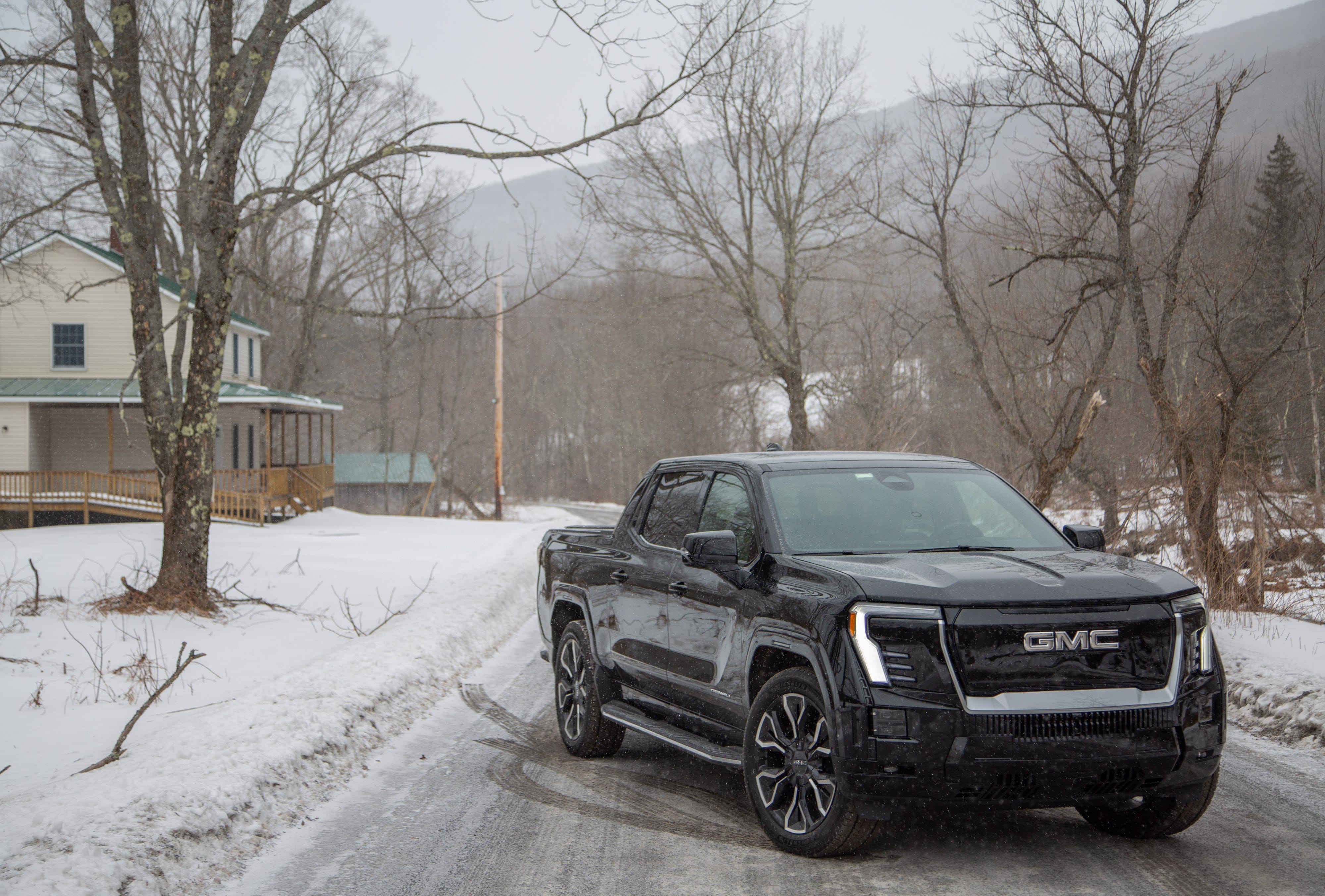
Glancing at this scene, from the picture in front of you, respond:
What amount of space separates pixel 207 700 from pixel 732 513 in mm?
4895

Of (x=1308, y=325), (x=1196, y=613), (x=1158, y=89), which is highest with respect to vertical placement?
(x=1158, y=89)

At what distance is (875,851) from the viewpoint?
4742 millimetres

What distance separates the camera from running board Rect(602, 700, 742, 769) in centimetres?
528

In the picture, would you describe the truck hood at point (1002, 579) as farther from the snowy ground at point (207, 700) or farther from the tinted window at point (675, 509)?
the snowy ground at point (207, 700)

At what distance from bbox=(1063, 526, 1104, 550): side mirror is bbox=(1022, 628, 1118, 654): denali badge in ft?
4.25

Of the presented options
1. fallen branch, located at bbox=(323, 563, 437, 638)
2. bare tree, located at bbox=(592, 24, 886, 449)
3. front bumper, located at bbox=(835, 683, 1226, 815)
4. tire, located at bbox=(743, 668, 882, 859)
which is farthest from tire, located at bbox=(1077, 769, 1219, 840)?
bare tree, located at bbox=(592, 24, 886, 449)

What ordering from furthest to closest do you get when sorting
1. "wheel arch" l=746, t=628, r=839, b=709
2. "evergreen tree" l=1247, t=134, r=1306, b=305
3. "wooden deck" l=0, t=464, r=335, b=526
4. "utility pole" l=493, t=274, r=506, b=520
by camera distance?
"utility pole" l=493, t=274, r=506, b=520, "wooden deck" l=0, t=464, r=335, b=526, "evergreen tree" l=1247, t=134, r=1306, b=305, "wheel arch" l=746, t=628, r=839, b=709

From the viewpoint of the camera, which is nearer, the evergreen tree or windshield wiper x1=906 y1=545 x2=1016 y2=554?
windshield wiper x1=906 y1=545 x2=1016 y2=554

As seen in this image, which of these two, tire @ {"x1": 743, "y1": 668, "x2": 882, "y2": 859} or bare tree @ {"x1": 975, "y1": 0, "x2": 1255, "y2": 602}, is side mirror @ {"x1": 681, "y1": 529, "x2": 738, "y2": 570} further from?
bare tree @ {"x1": 975, "y1": 0, "x2": 1255, "y2": 602}

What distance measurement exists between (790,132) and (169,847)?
30092mm

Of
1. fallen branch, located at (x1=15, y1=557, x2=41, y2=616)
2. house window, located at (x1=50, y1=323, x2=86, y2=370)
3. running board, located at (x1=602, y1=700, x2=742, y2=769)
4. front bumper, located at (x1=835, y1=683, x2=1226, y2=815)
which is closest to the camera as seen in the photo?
front bumper, located at (x1=835, y1=683, x2=1226, y2=815)

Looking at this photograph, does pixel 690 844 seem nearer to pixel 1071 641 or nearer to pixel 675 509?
pixel 1071 641

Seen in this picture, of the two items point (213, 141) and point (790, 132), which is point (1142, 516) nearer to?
point (213, 141)

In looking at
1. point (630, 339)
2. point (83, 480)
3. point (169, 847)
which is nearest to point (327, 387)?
point (83, 480)
